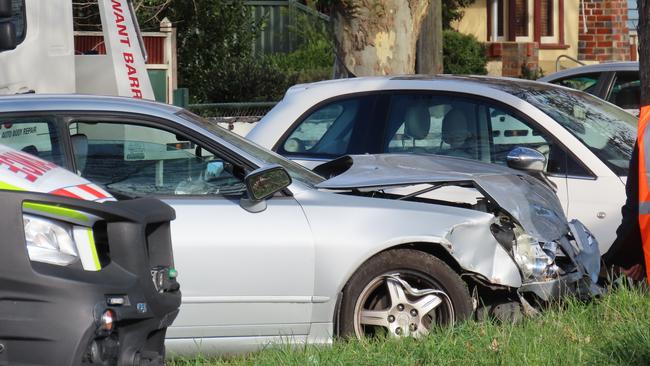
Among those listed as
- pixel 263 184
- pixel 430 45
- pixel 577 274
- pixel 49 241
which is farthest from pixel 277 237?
pixel 430 45

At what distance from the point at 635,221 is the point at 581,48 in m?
24.1

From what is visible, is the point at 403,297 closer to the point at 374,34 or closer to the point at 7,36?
the point at 7,36

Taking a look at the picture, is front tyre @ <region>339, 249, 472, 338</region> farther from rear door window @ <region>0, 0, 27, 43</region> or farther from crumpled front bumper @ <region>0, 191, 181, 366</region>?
rear door window @ <region>0, 0, 27, 43</region>

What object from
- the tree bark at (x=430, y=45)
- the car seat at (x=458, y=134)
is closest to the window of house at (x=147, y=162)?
the car seat at (x=458, y=134)

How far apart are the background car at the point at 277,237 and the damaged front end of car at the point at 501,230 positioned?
11 mm

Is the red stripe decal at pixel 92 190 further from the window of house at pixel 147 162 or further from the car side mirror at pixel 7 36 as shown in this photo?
the car side mirror at pixel 7 36

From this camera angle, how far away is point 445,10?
27359 millimetres

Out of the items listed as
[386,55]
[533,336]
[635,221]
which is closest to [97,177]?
[533,336]

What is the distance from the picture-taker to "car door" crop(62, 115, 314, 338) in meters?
6.09

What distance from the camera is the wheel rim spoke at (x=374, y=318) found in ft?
20.7

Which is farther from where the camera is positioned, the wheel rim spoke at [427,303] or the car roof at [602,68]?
the car roof at [602,68]

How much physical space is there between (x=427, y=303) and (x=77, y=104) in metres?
2.05

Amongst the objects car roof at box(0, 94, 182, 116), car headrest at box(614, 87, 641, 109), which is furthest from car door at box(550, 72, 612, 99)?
car roof at box(0, 94, 182, 116)

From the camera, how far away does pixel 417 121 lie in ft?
27.1
